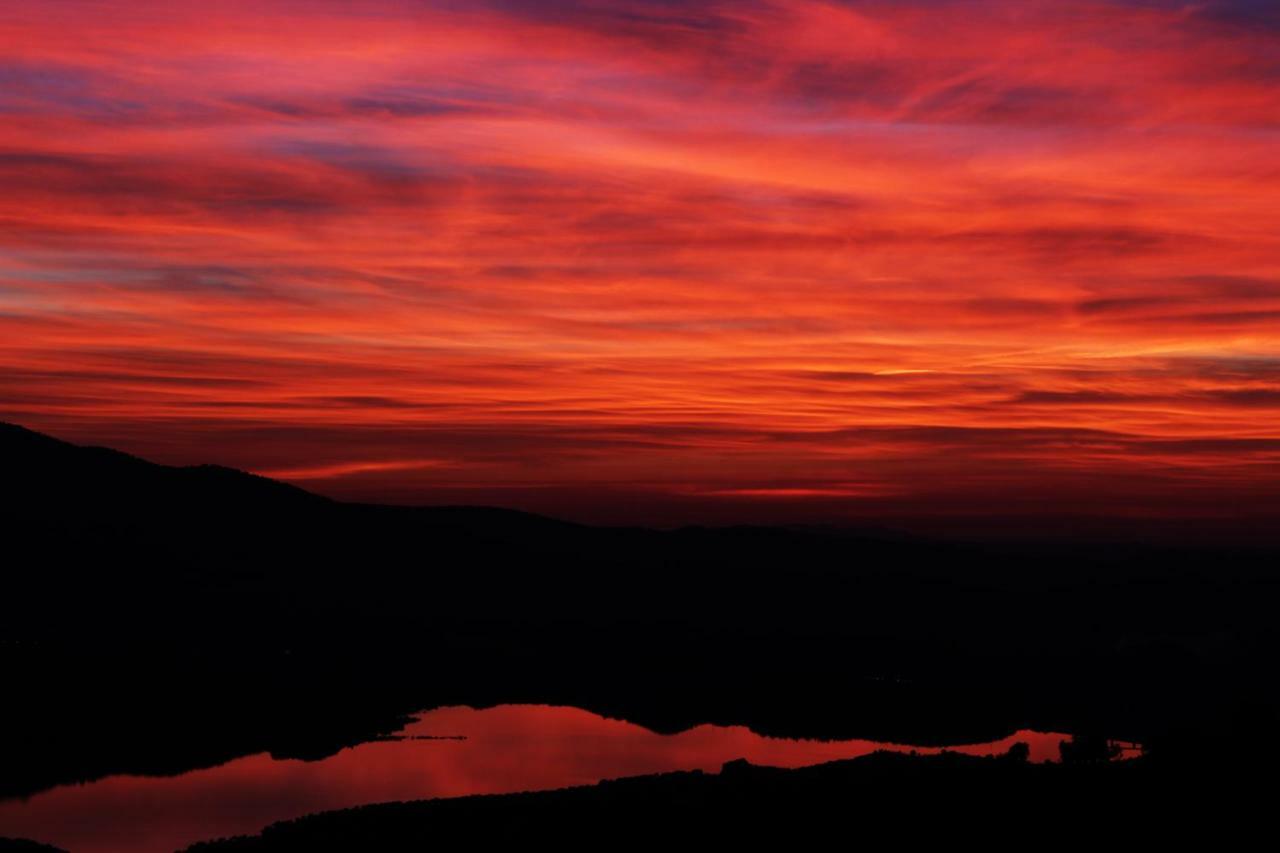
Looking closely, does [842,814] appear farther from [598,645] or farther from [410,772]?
[598,645]

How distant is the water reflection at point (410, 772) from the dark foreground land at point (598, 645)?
12.7 ft

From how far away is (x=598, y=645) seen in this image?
125 m

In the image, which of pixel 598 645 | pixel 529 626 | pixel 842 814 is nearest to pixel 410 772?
pixel 842 814

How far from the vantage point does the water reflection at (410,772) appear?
57.7 metres

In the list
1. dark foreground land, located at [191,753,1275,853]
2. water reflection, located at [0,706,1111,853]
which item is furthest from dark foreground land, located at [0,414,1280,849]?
water reflection, located at [0,706,1111,853]

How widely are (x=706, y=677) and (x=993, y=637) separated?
43.4 metres

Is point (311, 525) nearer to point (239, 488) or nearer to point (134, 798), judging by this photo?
point (239, 488)

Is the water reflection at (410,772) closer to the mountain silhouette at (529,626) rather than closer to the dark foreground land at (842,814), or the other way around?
the mountain silhouette at (529,626)

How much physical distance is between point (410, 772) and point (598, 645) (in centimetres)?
5568

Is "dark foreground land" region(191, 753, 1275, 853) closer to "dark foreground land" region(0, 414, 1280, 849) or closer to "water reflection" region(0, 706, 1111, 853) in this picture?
"dark foreground land" region(0, 414, 1280, 849)

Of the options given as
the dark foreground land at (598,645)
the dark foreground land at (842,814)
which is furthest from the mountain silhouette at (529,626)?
the dark foreground land at (842,814)

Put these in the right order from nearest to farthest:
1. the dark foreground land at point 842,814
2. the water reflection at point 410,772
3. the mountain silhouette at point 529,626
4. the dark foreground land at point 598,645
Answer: the dark foreground land at point 842,814
the dark foreground land at point 598,645
the water reflection at point 410,772
the mountain silhouette at point 529,626

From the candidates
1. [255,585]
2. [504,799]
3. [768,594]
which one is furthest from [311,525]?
[504,799]

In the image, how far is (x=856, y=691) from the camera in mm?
105188
